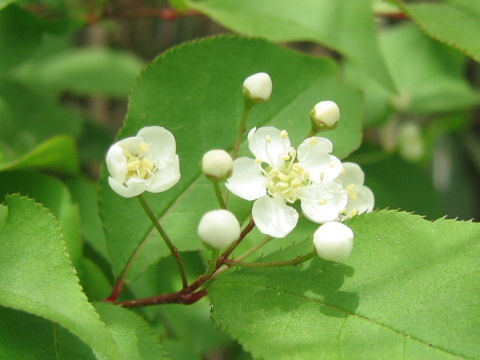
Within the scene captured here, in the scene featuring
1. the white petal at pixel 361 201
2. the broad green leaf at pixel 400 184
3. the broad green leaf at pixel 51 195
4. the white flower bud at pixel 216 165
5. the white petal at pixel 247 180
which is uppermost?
the white flower bud at pixel 216 165

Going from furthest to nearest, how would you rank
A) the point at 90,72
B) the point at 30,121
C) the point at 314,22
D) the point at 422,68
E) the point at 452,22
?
the point at 90,72 → the point at 422,68 → the point at 30,121 → the point at 314,22 → the point at 452,22

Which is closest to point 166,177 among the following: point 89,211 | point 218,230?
point 218,230

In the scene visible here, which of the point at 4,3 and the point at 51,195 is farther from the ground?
the point at 4,3

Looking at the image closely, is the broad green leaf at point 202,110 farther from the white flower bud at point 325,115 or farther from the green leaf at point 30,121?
the green leaf at point 30,121

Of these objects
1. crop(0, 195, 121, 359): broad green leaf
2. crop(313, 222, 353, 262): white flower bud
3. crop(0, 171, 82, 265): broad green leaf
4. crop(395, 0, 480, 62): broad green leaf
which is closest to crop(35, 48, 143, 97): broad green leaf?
crop(0, 171, 82, 265): broad green leaf

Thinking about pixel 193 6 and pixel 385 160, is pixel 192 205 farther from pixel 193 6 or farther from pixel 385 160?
pixel 385 160

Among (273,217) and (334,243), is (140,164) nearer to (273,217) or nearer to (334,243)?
(273,217)

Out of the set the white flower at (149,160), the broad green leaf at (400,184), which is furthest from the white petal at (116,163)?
the broad green leaf at (400,184)
